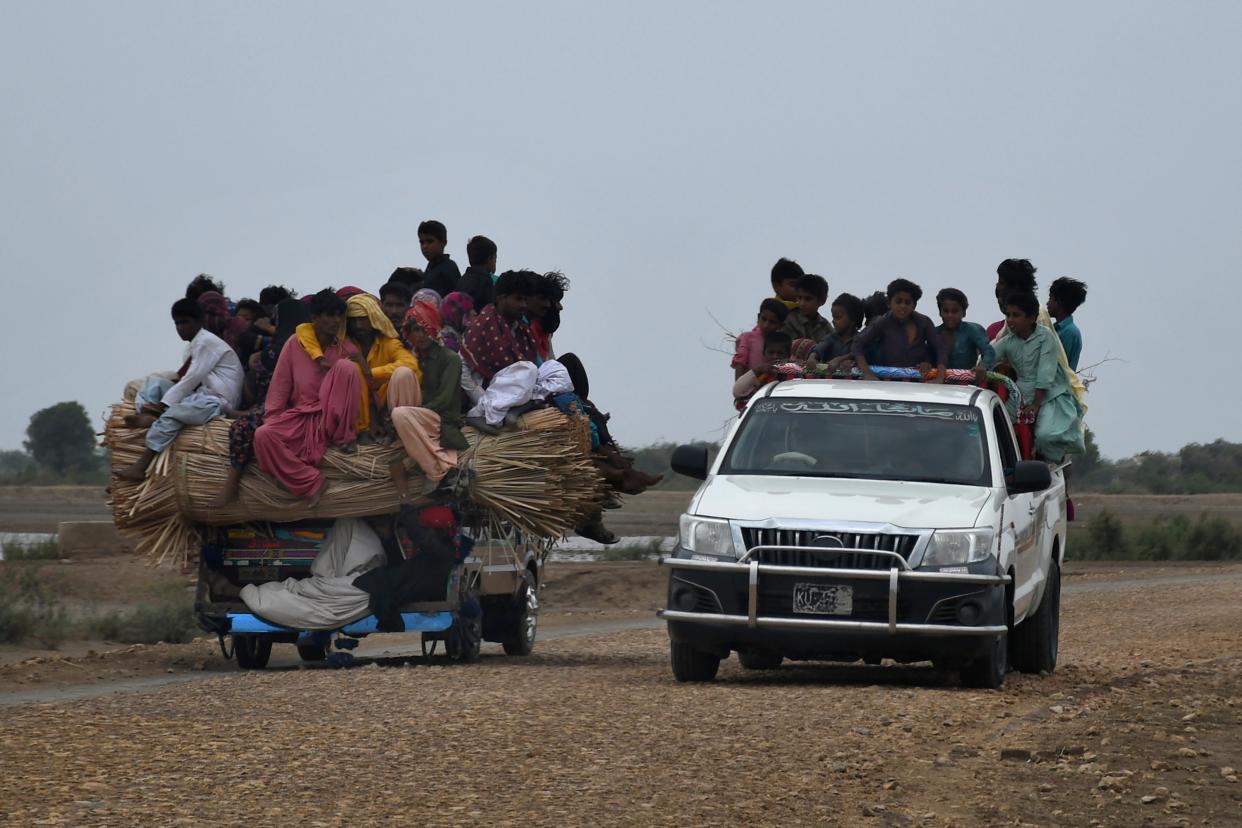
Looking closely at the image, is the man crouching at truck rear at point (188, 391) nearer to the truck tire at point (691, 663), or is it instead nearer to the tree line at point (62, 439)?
the truck tire at point (691, 663)

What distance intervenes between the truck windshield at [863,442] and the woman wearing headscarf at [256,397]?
337 centimetres

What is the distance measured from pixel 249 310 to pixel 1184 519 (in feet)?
118

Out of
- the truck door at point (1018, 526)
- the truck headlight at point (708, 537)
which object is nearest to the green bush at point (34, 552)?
the truck door at point (1018, 526)

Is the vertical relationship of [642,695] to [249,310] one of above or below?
below

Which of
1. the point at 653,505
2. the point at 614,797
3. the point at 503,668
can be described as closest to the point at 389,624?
the point at 503,668

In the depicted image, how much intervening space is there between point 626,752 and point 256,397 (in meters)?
6.62

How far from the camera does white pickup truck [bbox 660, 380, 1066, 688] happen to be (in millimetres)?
11242

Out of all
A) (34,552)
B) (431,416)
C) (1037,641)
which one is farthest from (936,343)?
(34,552)

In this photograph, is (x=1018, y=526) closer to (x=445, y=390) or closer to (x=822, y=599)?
(x=822, y=599)

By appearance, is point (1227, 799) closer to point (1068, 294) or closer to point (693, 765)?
point (693, 765)

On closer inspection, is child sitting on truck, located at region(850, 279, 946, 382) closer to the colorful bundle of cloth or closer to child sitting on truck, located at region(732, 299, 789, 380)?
child sitting on truck, located at region(732, 299, 789, 380)

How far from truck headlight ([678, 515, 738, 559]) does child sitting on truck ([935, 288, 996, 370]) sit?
330cm

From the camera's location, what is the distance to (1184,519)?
155 feet

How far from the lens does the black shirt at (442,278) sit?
51.6ft
